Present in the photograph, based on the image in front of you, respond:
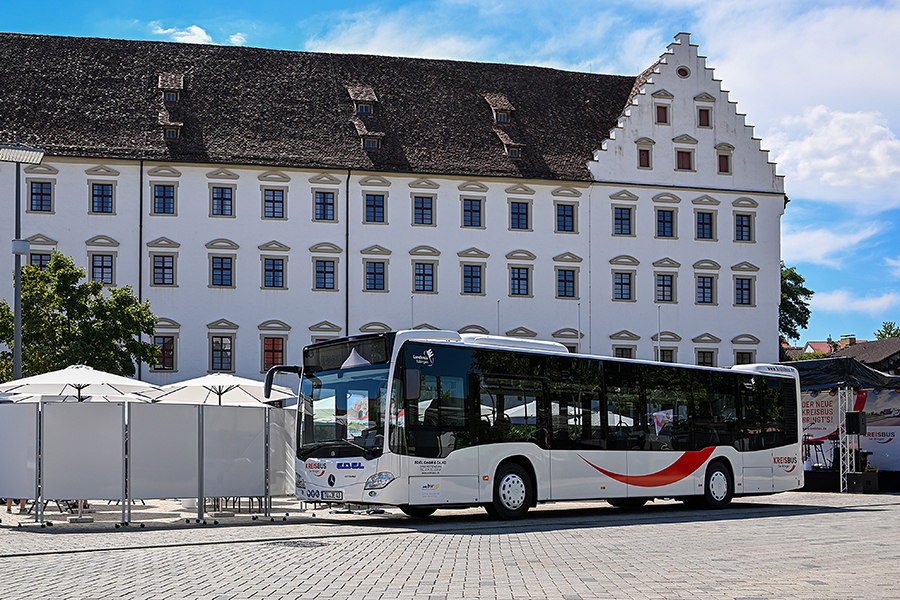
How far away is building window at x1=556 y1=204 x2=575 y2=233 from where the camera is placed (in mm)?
46906

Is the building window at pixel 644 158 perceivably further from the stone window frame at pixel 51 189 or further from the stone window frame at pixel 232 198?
the stone window frame at pixel 51 189

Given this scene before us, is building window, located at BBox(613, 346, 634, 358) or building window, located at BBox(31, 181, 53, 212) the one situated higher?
building window, located at BBox(31, 181, 53, 212)

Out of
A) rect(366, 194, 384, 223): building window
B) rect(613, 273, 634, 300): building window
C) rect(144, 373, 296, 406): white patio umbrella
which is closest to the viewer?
rect(144, 373, 296, 406): white patio umbrella

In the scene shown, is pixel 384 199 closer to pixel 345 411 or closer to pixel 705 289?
pixel 705 289

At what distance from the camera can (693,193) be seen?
159ft

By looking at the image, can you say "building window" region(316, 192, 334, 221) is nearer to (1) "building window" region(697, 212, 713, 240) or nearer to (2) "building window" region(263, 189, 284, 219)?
(2) "building window" region(263, 189, 284, 219)

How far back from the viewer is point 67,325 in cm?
3484

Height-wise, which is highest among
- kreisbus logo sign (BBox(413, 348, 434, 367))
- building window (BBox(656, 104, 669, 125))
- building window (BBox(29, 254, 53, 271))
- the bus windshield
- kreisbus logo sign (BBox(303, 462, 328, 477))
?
building window (BBox(656, 104, 669, 125))

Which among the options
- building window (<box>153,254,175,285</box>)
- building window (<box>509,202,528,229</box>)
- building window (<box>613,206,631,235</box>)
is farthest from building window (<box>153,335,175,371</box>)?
building window (<box>613,206,631,235</box>)

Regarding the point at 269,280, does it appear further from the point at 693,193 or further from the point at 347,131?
the point at 693,193

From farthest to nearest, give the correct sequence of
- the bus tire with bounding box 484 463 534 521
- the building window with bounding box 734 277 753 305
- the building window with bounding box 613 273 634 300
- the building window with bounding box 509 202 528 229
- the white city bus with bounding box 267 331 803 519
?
the building window with bounding box 734 277 753 305
the building window with bounding box 613 273 634 300
the building window with bounding box 509 202 528 229
the bus tire with bounding box 484 463 534 521
the white city bus with bounding box 267 331 803 519

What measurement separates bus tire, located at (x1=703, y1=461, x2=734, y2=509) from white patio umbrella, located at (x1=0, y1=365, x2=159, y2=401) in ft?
38.4

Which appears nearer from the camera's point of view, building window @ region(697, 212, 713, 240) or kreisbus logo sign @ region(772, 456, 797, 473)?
kreisbus logo sign @ region(772, 456, 797, 473)

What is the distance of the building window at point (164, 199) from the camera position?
141ft
